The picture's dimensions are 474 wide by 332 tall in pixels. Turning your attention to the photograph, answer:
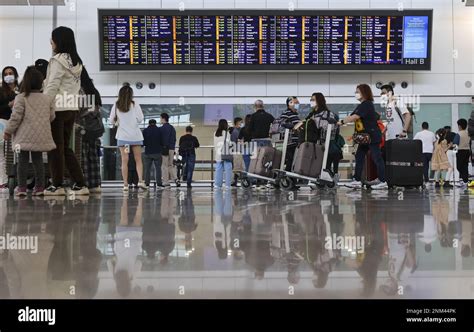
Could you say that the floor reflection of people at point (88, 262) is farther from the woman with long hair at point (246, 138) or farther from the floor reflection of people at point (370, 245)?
the woman with long hair at point (246, 138)

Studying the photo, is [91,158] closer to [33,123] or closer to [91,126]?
[91,126]

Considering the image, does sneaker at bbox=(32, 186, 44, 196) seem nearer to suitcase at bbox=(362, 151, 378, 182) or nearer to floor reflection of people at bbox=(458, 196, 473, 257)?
floor reflection of people at bbox=(458, 196, 473, 257)

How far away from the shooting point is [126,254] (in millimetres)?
2738

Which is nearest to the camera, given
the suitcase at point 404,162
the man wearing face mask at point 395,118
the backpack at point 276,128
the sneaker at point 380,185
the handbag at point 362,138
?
the handbag at point 362,138

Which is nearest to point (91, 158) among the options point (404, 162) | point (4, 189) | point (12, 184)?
point (12, 184)

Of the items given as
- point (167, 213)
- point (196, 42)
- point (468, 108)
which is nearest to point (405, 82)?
point (468, 108)

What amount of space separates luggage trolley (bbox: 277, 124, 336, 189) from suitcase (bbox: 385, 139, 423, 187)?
886 millimetres

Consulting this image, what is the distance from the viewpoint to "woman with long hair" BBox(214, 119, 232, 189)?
40.3ft

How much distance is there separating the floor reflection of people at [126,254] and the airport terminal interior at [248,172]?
2 cm

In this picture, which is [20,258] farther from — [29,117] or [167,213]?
[29,117]

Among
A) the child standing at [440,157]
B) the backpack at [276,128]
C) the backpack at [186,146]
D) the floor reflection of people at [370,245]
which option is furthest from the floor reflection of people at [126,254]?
the child standing at [440,157]

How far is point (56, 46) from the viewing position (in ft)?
22.8

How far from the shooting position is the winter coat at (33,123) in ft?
22.1

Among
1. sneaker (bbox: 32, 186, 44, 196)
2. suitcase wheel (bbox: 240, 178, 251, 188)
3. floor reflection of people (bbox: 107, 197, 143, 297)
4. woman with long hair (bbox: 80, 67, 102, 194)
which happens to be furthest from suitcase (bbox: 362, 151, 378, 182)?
floor reflection of people (bbox: 107, 197, 143, 297)
